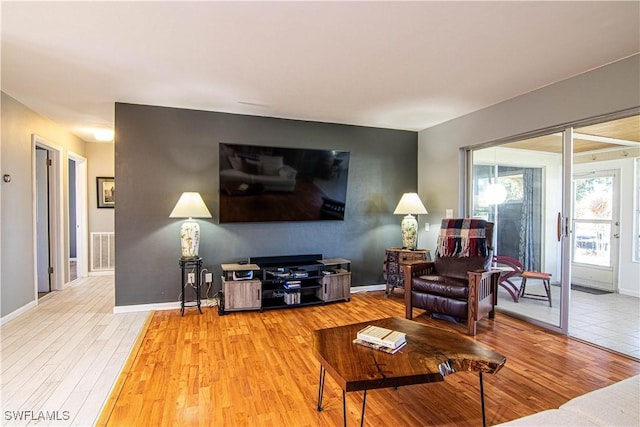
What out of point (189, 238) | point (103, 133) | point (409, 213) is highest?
point (103, 133)

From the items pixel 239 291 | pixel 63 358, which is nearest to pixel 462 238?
pixel 239 291

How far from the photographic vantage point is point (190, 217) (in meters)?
3.93

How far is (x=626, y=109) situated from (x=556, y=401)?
95.6 inches

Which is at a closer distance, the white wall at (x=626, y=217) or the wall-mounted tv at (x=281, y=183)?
the wall-mounted tv at (x=281, y=183)

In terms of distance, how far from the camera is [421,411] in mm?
2033

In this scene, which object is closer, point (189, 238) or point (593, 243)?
point (189, 238)

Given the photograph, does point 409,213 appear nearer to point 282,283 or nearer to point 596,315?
point 282,283

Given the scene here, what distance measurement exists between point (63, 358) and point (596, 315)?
532 centimetres

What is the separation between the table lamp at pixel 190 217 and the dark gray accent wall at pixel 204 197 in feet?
1.09

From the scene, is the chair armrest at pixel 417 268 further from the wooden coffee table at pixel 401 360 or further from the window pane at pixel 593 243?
the window pane at pixel 593 243

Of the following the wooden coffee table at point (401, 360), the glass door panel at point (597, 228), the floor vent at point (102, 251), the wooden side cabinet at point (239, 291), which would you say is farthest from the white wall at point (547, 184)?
the floor vent at point (102, 251)

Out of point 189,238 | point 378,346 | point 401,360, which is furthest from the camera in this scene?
point 189,238

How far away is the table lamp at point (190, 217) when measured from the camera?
12.6 ft

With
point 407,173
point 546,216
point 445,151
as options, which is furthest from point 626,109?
point 407,173
